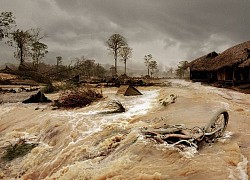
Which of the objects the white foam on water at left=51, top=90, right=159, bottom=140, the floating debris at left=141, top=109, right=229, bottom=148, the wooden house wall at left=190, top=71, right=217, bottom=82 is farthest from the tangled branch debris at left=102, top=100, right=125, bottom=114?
the wooden house wall at left=190, top=71, right=217, bottom=82

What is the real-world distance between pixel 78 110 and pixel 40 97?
3726mm

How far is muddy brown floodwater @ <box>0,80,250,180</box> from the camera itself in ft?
13.6

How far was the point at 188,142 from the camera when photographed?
470 cm

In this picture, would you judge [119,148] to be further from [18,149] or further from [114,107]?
[114,107]

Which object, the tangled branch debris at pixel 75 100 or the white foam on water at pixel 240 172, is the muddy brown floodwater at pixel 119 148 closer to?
the white foam on water at pixel 240 172

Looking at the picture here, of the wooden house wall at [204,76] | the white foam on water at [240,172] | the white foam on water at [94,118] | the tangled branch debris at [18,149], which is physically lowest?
the tangled branch debris at [18,149]

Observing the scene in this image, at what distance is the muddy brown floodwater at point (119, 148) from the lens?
13.6 ft

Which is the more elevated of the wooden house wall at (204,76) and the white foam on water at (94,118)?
the wooden house wall at (204,76)

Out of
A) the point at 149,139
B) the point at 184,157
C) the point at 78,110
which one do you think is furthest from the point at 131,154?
the point at 78,110

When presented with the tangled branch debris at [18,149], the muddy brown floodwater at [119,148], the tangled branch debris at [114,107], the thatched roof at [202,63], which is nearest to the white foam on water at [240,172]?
the muddy brown floodwater at [119,148]

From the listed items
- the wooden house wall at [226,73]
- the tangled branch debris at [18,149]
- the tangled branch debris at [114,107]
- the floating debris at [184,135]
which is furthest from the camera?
the wooden house wall at [226,73]

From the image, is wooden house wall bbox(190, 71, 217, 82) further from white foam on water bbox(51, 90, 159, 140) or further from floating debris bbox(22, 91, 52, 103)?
white foam on water bbox(51, 90, 159, 140)

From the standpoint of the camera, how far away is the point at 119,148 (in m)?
5.27

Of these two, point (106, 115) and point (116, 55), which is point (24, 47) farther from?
point (106, 115)
